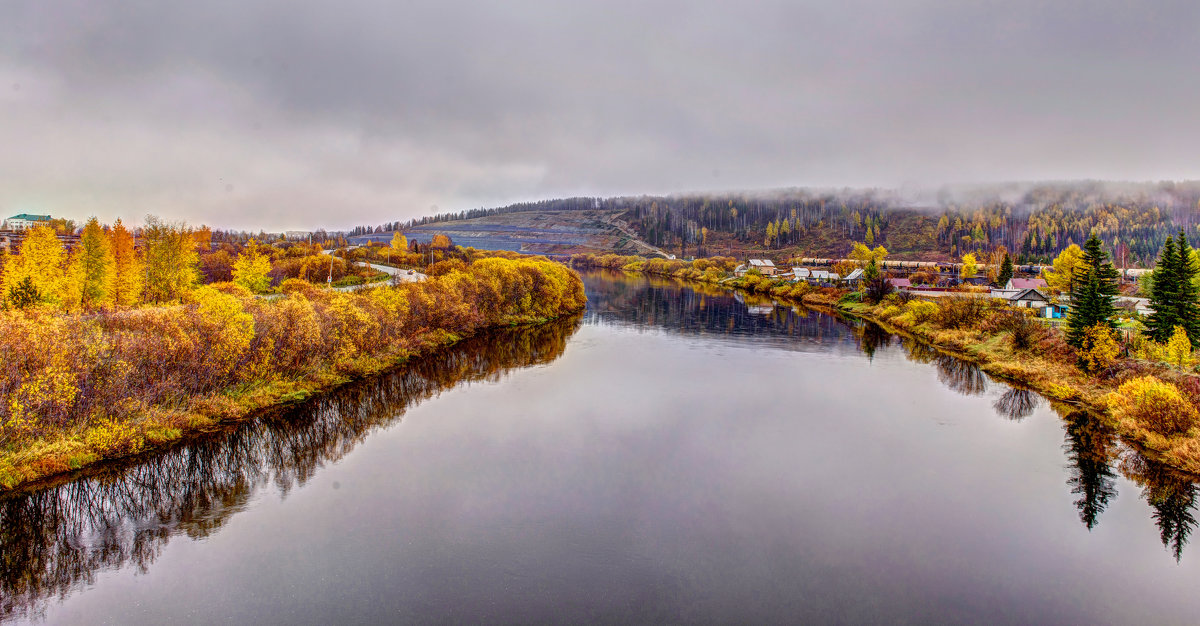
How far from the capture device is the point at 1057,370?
24.6 m

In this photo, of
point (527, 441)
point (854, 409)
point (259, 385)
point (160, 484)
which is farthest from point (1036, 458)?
point (259, 385)

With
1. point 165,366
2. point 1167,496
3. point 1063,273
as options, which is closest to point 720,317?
point 1063,273

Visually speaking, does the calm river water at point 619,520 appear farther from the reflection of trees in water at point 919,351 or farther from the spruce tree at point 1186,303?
the reflection of trees in water at point 919,351

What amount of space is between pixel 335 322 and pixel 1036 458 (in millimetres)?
24523

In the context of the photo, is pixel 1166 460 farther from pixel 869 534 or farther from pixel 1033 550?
pixel 869 534

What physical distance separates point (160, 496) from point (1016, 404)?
88.6 feet

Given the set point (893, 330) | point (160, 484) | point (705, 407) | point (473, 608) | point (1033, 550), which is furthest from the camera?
point (893, 330)

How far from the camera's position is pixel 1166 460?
52.3 feet

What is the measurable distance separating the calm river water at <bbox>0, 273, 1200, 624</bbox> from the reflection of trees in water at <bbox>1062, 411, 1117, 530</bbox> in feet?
0.27

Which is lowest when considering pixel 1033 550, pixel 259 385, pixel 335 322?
pixel 1033 550

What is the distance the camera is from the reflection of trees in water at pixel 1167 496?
1227cm

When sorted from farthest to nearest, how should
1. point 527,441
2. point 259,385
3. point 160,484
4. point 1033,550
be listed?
point 259,385 < point 527,441 < point 160,484 < point 1033,550

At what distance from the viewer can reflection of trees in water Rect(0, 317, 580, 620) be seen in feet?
34.2

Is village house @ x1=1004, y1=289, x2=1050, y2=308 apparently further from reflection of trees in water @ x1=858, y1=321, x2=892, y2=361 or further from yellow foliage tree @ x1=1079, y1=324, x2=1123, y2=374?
yellow foliage tree @ x1=1079, y1=324, x2=1123, y2=374
